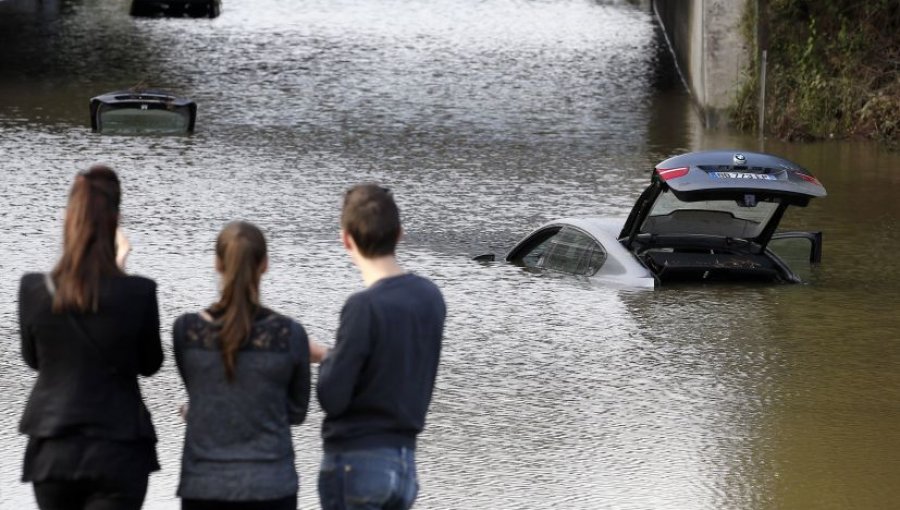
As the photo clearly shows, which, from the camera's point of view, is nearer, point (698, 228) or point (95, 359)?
point (95, 359)

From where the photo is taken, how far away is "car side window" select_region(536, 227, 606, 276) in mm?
15766

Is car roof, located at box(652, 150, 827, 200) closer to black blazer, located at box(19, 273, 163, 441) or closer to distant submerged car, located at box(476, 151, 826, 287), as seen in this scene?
distant submerged car, located at box(476, 151, 826, 287)

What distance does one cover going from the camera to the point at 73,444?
17.8 feet

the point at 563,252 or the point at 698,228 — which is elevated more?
the point at 698,228

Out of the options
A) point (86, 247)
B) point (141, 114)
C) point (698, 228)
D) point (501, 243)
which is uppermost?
point (86, 247)

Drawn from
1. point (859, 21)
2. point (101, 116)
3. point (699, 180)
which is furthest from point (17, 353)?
point (859, 21)

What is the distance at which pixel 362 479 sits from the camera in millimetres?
5387

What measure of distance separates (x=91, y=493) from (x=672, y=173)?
9610mm

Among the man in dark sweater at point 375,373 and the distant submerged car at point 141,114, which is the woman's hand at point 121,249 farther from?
the distant submerged car at point 141,114

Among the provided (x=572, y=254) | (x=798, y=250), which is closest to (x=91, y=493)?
(x=572, y=254)

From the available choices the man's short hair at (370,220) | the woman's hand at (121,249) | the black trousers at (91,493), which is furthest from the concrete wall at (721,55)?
the black trousers at (91,493)

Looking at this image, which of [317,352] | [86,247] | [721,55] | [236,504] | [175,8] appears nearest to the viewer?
[236,504]

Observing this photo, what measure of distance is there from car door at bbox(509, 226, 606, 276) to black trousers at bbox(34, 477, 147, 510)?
34.0ft

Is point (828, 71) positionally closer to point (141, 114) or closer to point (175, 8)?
point (141, 114)
